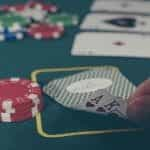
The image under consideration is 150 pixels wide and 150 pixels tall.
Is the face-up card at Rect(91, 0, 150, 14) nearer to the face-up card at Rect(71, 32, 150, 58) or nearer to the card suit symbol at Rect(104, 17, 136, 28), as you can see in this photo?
the card suit symbol at Rect(104, 17, 136, 28)

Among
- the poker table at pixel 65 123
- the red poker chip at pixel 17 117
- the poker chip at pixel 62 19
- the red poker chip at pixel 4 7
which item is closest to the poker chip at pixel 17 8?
the red poker chip at pixel 4 7

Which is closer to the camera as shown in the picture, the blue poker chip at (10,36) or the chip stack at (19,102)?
the chip stack at (19,102)

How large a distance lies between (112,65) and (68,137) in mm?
370

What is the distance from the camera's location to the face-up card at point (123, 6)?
167cm

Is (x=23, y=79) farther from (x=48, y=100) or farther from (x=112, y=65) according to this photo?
(x=112, y=65)

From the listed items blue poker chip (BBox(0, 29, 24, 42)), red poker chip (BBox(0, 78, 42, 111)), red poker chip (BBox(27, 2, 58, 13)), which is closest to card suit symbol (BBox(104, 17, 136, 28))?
red poker chip (BBox(27, 2, 58, 13))

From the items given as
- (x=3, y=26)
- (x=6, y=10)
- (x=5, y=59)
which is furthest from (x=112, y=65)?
(x=6, y=10)

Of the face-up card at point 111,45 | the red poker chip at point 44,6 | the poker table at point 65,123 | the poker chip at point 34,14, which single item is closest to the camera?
the poker table at point 65,123

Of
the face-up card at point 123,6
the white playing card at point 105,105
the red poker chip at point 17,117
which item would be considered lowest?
the face-up card at point 123,6

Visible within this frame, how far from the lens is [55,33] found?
1401 millimetres

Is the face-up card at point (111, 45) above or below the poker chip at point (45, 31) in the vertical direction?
below

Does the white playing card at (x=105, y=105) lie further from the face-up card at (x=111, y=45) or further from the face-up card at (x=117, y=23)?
the face-up card at (x=117, y=23)

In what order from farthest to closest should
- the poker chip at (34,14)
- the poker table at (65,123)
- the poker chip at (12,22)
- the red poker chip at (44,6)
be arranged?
1. the red poker chip at (44,6)
2. the poker chip at (34,14)
3. the poker chip at (12,22)
4. the poker table at (65,123)

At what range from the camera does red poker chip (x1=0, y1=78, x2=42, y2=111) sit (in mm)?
942
